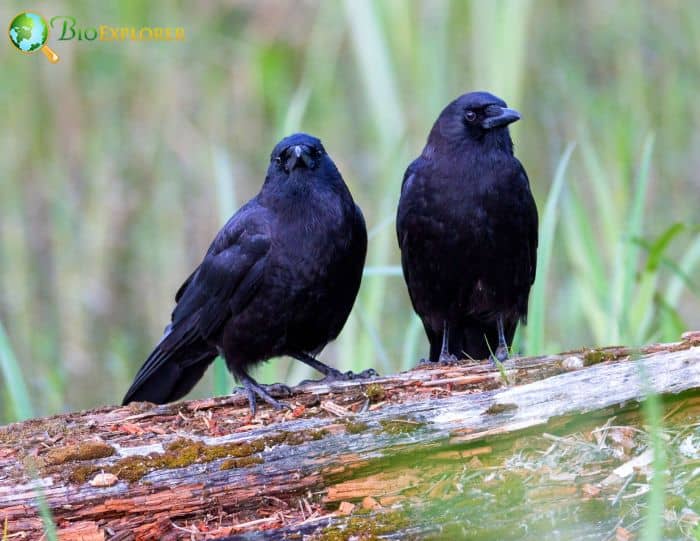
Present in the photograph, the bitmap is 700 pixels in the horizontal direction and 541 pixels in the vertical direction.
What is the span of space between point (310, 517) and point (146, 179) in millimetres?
5436

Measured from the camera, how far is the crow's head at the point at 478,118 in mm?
4926

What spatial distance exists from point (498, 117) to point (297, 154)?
0.91 metres

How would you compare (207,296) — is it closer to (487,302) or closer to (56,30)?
(487,302)

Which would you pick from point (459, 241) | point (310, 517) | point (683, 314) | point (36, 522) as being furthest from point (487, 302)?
point (683, 314)

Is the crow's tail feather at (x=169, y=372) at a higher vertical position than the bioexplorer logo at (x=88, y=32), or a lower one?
lower

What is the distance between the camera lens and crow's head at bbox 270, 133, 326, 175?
4.75 metres

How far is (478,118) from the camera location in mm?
4965

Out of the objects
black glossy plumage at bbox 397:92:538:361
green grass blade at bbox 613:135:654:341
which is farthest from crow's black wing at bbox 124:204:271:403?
green grass blade at bbox 613:135:654:341

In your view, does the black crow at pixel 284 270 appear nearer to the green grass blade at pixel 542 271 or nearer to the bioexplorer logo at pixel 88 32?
the green grass blade at pixel 542 271

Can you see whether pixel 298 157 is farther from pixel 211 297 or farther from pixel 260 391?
pixel 260 391

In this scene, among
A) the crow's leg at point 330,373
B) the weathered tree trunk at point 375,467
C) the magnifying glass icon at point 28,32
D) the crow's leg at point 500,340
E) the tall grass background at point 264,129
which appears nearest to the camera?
the weathered tree trunk at point 375,467

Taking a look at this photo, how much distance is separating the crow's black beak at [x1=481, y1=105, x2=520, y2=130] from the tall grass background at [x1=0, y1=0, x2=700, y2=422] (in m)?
1.05

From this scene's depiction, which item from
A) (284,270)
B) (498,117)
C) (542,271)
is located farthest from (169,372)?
(498,117)

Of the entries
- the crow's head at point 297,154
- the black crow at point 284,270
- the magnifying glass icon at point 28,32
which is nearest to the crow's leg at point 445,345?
the black crow at point 284,270
